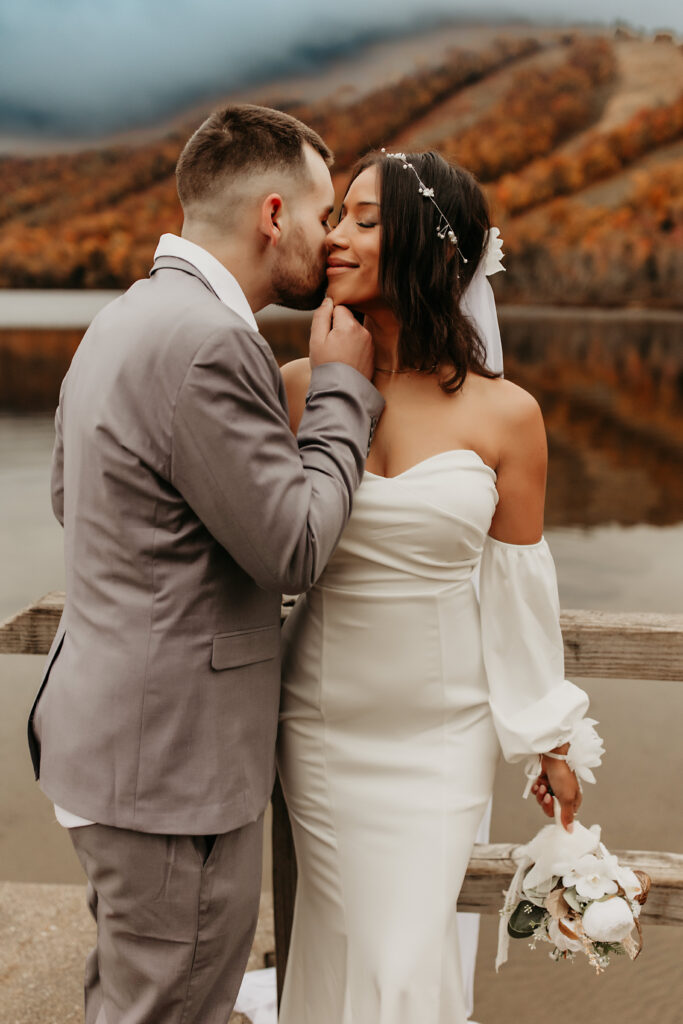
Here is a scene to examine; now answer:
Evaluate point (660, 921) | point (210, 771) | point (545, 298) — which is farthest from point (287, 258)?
point (545, 298)

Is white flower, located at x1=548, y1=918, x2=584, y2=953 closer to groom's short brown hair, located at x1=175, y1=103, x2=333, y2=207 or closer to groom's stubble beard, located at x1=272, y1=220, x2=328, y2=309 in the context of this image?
groom's stubble beard, located at x1=272, y1=220, x2=328, y2=309

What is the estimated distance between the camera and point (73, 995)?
2.29m

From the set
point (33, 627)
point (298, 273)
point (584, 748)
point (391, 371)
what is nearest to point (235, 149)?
point (298, 273)

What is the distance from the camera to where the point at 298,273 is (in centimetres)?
171

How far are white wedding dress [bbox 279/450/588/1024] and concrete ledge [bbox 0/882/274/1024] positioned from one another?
2.20ft

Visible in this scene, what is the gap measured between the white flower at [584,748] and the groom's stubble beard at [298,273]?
3.36 ft

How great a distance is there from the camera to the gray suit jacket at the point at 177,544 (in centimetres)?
129

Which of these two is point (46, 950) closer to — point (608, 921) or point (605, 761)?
point (608, 921)

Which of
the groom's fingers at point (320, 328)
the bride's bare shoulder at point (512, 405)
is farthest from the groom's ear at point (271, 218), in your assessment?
the bride's bare shoulder at point (512, 405)

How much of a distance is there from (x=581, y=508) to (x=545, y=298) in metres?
12.9

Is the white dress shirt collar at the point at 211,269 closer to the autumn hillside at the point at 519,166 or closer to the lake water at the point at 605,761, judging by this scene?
the lake water at the point at 605,761

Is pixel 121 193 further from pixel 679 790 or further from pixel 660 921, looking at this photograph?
pixel 660 921

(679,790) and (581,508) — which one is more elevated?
(679,790)

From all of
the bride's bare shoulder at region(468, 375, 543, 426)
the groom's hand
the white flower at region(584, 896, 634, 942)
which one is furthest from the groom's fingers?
the white flower at region(584, 896, 634, 942)
